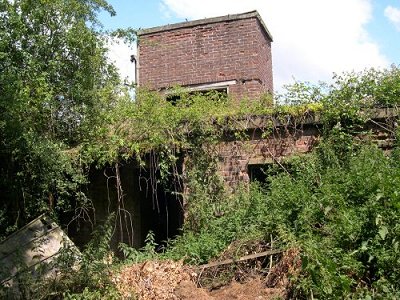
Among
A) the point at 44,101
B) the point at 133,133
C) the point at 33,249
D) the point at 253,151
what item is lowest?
the point at 33,249

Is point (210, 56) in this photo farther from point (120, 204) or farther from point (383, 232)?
point (383, 232)

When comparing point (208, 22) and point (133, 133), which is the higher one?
point (208, 22)

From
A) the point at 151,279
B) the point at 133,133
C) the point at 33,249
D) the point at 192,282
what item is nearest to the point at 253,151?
the point at 133,133

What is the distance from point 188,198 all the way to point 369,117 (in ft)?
12.7

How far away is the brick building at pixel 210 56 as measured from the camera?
14.5 metres

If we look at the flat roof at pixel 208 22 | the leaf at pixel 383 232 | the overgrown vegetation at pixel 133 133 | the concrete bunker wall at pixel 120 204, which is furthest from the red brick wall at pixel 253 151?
the flat roof at pixel 208 22

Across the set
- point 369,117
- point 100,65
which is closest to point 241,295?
point 369,117

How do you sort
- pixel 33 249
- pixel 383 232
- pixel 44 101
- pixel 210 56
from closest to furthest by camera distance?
pixel 383 232 → pixel 33 249 → pixel 44 101 → pixel 210 56

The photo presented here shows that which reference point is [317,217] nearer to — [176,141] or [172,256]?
[172,256]

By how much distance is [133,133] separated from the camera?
10141 millimetres

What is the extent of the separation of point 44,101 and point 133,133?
6.16 feet

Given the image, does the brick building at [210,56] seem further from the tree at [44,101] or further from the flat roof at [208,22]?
the tree at [44,101]

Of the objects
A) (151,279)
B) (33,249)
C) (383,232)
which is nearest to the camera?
(383,232)

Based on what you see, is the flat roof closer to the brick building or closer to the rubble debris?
the brick building
